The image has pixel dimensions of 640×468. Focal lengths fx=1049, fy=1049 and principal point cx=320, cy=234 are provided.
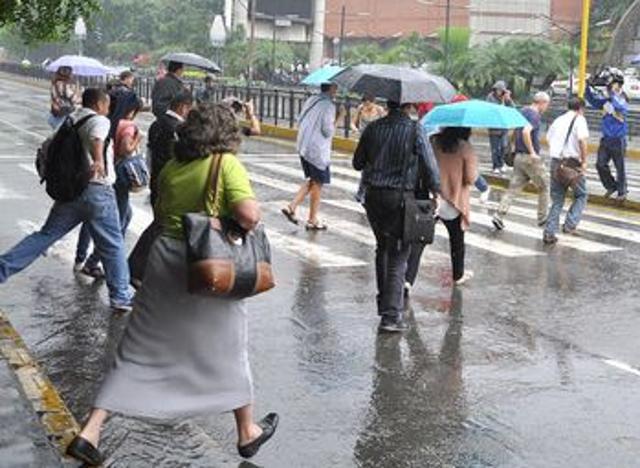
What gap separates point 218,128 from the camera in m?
4.68

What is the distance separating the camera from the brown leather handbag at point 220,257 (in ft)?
14.7

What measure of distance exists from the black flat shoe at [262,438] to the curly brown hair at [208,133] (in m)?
1.33

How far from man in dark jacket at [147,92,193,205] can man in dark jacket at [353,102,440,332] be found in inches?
53.3

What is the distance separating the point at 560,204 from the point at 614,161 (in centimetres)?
439

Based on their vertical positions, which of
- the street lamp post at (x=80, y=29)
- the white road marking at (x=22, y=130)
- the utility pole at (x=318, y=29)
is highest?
the utility pole at (x=318, y=29)

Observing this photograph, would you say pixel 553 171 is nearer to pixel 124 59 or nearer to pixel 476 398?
pixel 476 398

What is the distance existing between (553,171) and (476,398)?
6.36 m

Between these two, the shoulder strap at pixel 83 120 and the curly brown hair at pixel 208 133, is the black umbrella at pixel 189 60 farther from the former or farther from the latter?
the curly brown hair at pixel 208 133

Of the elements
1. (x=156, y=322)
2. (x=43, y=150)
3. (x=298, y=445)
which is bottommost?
(x=298, y=445)

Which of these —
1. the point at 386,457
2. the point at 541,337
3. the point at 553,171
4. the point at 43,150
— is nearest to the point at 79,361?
the point at 43,150

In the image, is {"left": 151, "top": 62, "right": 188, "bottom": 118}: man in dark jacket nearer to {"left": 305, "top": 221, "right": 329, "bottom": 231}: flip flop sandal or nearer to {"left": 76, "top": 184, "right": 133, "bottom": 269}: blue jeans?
{"left": 76, "top": 184, "right": 133, "bottom": 269}: blue jeans

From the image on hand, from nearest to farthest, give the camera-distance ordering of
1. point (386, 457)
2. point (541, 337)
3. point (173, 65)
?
1. point (386, 457)
2. point (541, 337)
3. point (173, 65)

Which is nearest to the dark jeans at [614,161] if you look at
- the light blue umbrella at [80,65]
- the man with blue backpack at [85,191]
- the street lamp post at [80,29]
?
the light blue umbrella at [80,65]

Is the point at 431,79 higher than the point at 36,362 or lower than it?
higher
